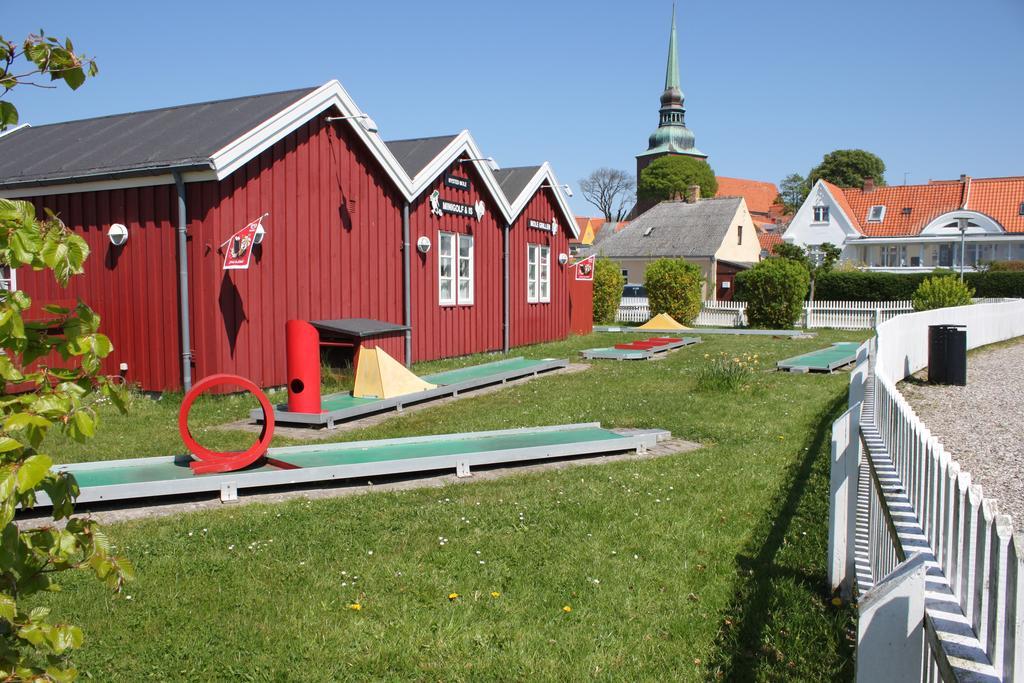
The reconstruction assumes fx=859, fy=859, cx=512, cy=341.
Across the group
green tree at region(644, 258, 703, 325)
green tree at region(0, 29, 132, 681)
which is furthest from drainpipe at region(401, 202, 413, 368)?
green tree at region(644, 258, 703, 325)

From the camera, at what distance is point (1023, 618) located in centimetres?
211

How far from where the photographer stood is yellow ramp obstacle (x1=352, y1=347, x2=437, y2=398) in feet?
41.5

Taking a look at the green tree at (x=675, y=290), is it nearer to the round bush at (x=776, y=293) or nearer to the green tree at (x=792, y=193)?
the round bush at (x=776, y=293)

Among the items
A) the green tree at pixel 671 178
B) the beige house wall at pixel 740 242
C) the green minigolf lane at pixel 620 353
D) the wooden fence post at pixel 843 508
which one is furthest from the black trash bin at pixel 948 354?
the green tree at pixel 671 178

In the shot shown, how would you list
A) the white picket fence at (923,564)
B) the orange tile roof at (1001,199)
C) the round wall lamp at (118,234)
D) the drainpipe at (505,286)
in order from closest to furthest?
the white picket fence at (923,564) → the round wall lamp at (118,234) → the drainpipe at (505,286) → the orange tile roof at (1001,199)

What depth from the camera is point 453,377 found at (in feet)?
49.4

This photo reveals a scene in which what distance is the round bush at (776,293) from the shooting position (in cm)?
3009

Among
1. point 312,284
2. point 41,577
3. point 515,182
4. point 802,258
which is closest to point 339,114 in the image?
point 312,284

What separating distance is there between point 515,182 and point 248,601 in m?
18.8

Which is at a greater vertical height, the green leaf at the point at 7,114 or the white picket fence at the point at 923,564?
the green leaf at the point at 7,114

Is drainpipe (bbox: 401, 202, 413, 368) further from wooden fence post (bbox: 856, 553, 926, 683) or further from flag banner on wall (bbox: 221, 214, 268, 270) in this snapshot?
wooden fence post (bbox: 856, 553, 926, 683)

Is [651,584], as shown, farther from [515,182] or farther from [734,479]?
[515,182]

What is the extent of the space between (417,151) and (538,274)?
576cm

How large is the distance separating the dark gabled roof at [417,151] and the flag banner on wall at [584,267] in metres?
7.62
